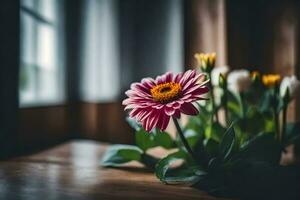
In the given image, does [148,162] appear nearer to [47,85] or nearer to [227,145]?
[227,145]

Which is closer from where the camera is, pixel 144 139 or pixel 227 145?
pixel 227 145

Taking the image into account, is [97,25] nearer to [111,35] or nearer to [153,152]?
[111,35]

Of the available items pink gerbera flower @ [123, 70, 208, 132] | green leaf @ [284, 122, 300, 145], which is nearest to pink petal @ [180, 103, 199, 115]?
pink gerbera flower @ [123, 70, 208, 132]

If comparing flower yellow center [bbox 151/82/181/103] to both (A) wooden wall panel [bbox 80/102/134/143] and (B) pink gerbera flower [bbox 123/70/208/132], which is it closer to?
(B) pink gerbera flower [bbox 123/70/208/132]

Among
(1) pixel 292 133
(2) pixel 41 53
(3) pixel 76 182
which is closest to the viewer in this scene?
(3) pixel 76 182

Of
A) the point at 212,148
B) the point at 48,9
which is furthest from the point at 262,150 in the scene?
the point at 48,9

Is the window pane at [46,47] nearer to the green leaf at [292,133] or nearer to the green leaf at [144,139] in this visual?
the green leaf at [144,139]

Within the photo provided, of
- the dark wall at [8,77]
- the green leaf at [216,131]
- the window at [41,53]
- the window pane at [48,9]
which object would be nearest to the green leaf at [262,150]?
the green leaf at [216,131]

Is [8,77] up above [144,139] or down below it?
above
